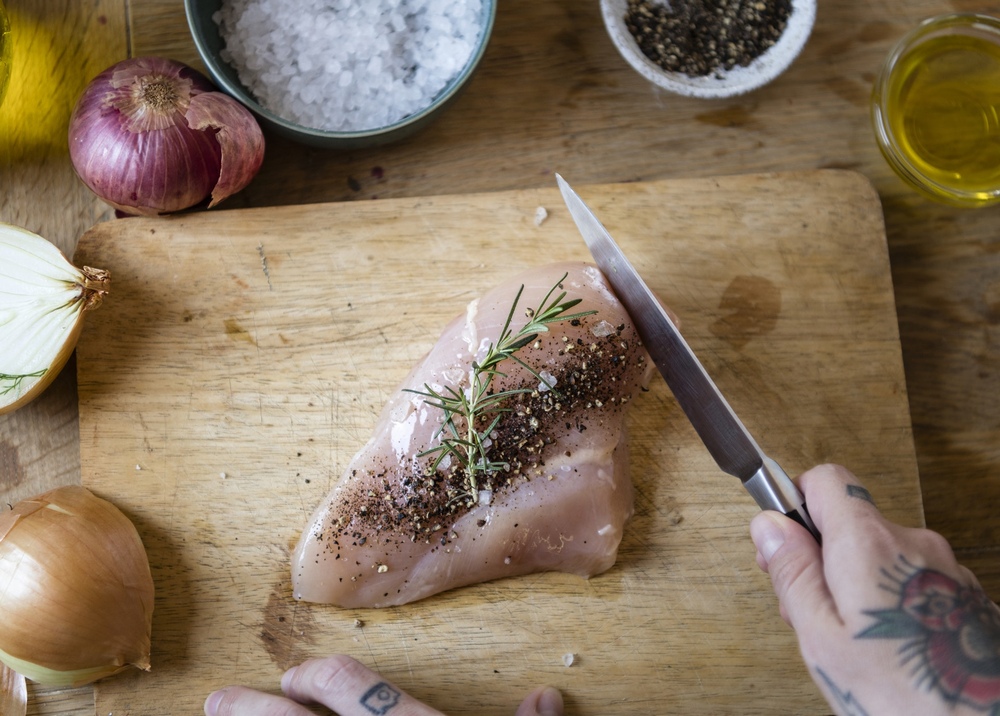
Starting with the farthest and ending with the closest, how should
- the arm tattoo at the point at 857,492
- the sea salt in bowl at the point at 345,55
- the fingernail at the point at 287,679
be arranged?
the sea salt in bowl at the point at 345,55
the fingernail at the point at 287,679
the arm tattoo at the point at 857,492

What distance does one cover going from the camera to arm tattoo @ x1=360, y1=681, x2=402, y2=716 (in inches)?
61.2

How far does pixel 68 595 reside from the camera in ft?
5.04

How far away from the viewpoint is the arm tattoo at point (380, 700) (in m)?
1.55

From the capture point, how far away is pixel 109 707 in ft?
5.48

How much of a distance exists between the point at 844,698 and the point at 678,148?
51.7 inches

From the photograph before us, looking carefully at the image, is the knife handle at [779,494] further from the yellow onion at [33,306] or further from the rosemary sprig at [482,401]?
the yellow onion at [33,306]

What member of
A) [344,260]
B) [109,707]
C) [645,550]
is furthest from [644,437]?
[109,707]

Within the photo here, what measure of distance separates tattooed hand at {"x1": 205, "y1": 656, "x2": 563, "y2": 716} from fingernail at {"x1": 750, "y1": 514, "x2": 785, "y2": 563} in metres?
0.59

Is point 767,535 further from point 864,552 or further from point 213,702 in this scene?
point 213,702

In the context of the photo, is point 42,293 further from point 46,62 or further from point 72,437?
point 46,62

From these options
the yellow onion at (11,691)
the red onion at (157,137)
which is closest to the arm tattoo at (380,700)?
the yellow onion at (11,691)

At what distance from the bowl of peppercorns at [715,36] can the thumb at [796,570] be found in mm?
1031

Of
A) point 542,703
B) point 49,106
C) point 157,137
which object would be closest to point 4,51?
point 49,106

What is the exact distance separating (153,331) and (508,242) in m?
0.84
